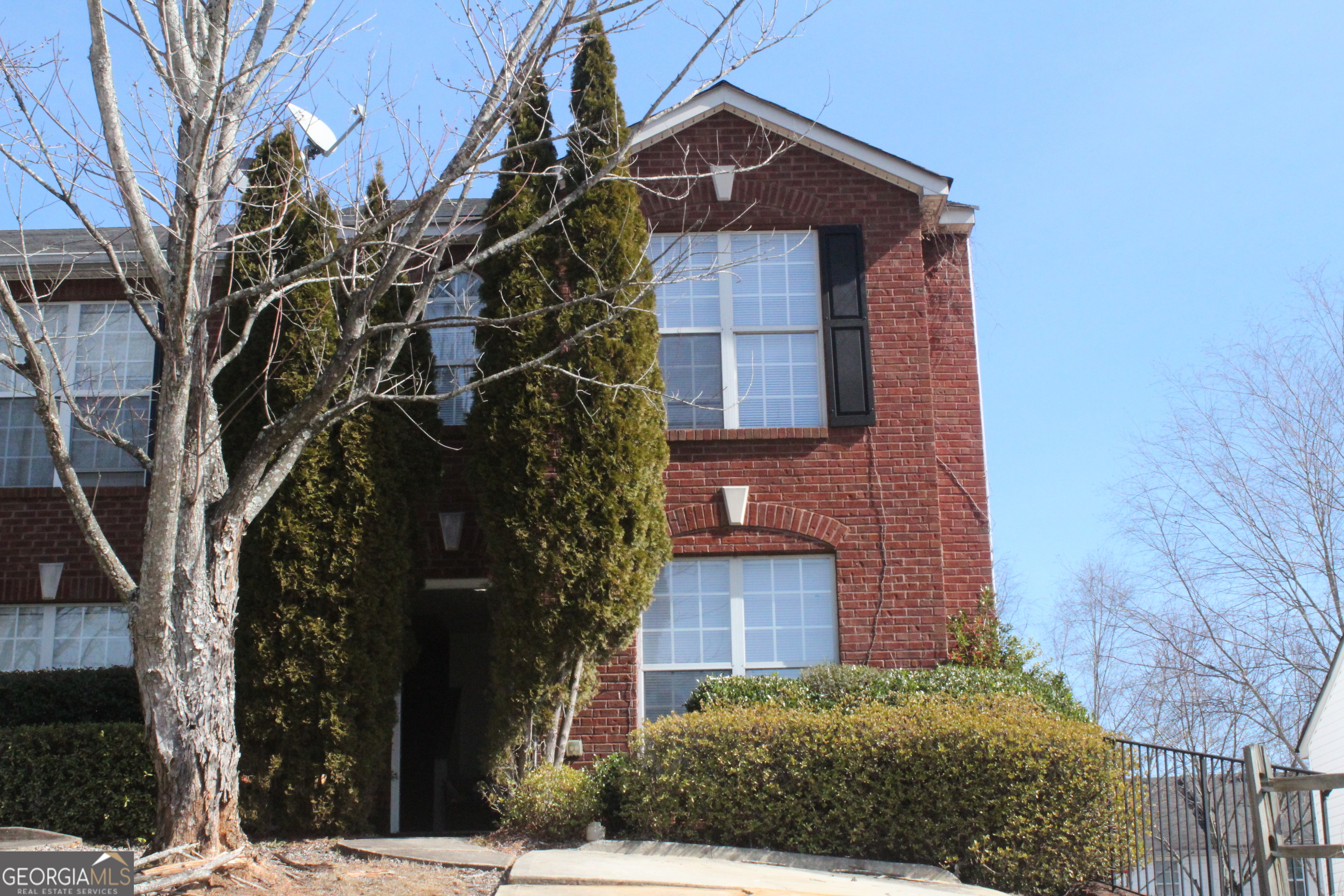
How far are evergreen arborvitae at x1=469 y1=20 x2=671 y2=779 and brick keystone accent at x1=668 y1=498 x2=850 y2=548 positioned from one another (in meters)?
0.75

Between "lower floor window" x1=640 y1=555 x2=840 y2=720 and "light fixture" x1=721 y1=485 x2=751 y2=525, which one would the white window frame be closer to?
"light fixture" x1=721 y1=485 x2=751 y2=525

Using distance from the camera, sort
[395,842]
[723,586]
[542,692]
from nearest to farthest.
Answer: [395,842], [542,692], [723,586]

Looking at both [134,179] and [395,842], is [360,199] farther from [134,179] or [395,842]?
[395,842]

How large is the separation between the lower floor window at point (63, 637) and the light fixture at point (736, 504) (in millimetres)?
5715

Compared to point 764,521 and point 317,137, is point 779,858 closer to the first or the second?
point 764,521

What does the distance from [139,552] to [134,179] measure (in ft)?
17.4

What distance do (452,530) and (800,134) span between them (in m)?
4.87

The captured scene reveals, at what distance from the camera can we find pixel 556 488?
30.4 ft

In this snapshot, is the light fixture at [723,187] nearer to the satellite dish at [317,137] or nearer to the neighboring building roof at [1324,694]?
the satellite dish at [317,137]

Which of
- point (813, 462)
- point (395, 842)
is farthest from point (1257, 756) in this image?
point (395, 842)

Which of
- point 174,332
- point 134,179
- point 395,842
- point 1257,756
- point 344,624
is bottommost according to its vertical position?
point 395,842

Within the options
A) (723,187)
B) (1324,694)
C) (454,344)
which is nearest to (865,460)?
(723,187)

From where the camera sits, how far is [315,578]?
930 cm

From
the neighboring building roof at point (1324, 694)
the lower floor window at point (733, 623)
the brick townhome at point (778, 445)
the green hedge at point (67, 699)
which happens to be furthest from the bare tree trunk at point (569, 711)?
the neighboring building roof at point (1324, 694)
